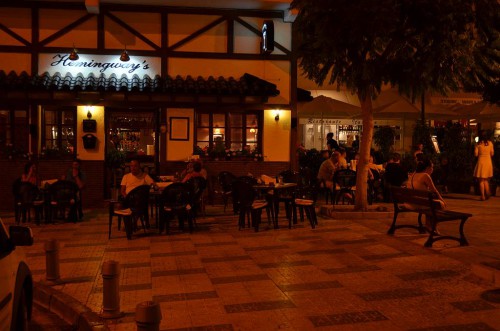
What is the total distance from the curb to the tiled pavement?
0.17 metres

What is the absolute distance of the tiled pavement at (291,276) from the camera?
5.96 metres

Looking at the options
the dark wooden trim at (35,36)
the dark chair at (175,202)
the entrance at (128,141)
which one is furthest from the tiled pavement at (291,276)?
the dark wooden trim at (35,36)

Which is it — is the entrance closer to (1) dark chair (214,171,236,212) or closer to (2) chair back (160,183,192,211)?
(1) dark chair (214,171,236,212)

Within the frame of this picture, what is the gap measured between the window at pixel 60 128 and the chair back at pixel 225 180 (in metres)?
4.43

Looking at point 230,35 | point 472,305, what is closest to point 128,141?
point 230,35

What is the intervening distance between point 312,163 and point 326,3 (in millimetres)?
6759

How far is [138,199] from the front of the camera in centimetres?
1075

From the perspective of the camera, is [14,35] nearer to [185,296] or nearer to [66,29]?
[66,29]

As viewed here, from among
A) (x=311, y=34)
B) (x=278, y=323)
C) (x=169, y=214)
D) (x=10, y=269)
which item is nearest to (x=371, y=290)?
(x=278, y=323)

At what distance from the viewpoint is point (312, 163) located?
17266 millimetres

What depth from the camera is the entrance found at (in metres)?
16.1

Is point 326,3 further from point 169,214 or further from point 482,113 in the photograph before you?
point 482,113

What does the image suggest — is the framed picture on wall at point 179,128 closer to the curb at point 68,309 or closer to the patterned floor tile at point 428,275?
the curb at point 68,309

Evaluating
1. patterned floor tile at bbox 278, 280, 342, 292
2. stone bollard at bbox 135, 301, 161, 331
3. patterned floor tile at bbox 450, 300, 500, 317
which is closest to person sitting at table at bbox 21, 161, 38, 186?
patterned floor tile at bbox 278, 280, 342, 292
